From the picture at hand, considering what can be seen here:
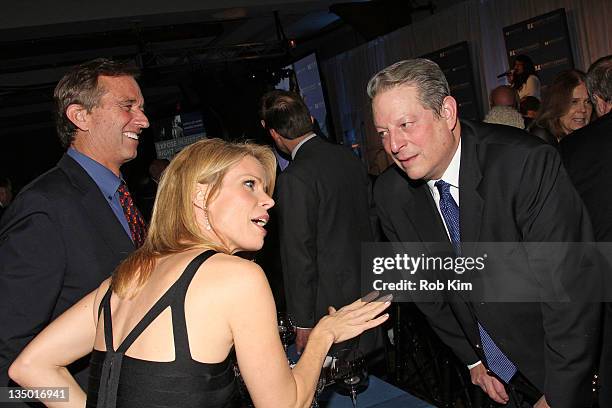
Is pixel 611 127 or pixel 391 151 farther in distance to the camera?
pixel 611 127

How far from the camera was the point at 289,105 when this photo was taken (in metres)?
3.59

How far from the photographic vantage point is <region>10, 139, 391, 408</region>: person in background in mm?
1437

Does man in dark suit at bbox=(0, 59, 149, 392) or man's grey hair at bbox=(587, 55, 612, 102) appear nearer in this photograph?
man in dark suit at bbox=(0, 59, 149, 392)

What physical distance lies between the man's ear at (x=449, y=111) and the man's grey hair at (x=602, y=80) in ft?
3.21

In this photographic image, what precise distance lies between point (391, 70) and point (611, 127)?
3.08 feet

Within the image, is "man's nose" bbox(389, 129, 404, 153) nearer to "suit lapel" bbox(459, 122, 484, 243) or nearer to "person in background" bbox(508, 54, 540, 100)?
"suit lapel" bbox(459, 122, 484, 243)

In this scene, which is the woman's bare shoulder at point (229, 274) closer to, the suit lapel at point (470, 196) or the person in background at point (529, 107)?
the suit lapel at point (470, 196)

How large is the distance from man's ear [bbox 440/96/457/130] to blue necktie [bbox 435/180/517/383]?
0.69ft

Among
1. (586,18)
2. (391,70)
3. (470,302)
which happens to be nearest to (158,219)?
(391,70)

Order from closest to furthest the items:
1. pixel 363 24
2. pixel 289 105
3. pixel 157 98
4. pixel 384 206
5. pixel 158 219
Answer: pixel 158 219
pixel 384 206
pixel 289 105
pixel 363 24
pixel 157 98

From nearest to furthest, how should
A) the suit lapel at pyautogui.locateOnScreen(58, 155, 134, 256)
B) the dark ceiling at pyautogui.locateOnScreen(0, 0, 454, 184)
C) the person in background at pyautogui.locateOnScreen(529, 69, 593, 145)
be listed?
the suit lapel at pyautogui.locateOnScreen(58, 155, 134, 256), the person in background at pyautogui.locateOnScreen(529, 69, 593, 145), the dark ceiling at pyautogui.locateOnScreen(0, 0, 454, 184)

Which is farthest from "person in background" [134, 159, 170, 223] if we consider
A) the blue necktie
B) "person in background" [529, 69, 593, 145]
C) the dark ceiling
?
the blue necktie

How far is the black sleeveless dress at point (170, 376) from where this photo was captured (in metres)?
1.43

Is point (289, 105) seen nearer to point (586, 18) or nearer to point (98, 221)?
point (98, 221)
